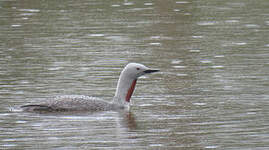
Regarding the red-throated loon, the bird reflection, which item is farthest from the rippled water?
the red-throated loon

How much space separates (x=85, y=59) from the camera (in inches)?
695

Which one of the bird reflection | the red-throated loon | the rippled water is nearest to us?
the rippled water

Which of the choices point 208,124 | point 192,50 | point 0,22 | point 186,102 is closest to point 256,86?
point 186,102

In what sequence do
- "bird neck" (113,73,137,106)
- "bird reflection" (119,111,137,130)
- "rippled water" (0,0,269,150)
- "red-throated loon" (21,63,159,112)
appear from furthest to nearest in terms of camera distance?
"bird neck" (113,73,137,106)
"red-throated loon" (21,63,159,112)
"bird reflection" (119,111,137,130)
"rippled water" (0,0,269,150)

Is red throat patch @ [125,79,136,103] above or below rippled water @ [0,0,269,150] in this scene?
above

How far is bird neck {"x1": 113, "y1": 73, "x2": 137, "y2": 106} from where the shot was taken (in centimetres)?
1357

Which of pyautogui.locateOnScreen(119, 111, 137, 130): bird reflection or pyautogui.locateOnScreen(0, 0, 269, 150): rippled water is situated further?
pyautogui.locateOnScreen(119, 111, 137, 130): bird reflection

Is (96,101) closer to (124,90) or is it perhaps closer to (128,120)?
(124,90)

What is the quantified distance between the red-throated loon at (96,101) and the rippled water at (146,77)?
0.17 meters

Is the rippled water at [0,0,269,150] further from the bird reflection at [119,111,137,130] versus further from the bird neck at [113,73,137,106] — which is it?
the bird neck at [113,73,137,106]

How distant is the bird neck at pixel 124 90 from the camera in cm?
1357

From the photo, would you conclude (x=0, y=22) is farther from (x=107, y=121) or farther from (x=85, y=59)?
(x=107, y=121)

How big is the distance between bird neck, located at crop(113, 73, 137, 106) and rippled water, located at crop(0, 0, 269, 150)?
241 mm

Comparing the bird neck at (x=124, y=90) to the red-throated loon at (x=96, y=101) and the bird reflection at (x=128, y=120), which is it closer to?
the red-throated loon at (x=96, y=101)
